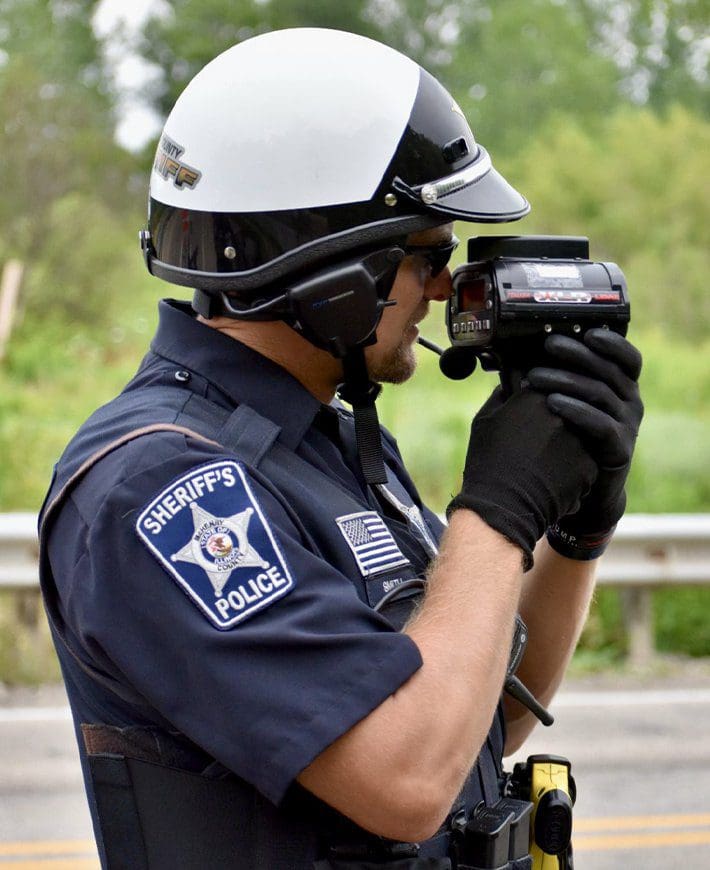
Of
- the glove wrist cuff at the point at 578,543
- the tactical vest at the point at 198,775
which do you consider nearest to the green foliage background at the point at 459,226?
Result: the glove wrist cuff at the point at 578,543

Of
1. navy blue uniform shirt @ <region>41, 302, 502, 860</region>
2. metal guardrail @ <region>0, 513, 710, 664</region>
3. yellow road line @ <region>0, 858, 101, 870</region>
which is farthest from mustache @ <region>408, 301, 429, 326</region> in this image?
metal guardrail @ <region>0, 513, 710, 664</region>

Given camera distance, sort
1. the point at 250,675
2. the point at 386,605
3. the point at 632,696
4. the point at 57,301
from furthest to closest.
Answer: the point at 57,301
the point at 632,696
the point at 386,605
the point at 250,675

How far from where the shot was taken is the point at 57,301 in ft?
47.3

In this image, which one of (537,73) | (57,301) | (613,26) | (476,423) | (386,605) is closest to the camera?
(386,605)

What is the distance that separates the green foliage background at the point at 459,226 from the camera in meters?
9.67

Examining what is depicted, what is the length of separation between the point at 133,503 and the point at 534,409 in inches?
21.2

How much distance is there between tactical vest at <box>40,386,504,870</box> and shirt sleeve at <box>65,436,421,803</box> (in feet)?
0.30

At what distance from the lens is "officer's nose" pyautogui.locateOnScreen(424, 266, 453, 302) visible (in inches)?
78.1

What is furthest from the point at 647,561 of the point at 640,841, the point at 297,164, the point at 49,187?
the point at 49,187

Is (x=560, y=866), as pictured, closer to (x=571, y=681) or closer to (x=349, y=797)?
(x=349, y=797)

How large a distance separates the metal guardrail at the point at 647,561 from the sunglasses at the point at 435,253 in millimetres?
4232

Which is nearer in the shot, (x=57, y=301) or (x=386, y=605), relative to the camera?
(x=386, y=605)

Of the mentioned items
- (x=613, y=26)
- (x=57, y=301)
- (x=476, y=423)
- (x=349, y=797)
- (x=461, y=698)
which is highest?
(x=613, y=26)

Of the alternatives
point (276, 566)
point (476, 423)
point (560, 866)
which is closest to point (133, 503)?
point (276, 566)
